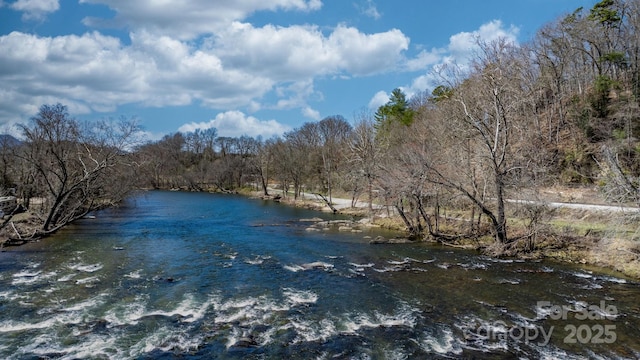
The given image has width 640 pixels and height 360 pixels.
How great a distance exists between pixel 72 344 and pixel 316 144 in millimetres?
82178

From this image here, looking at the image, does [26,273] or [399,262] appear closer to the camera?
[26,273]

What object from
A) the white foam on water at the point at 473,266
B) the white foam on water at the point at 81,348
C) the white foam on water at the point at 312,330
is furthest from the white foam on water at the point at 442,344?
the white foam on water at the point at 473,266

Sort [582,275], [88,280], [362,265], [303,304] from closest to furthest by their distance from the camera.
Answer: [303,304]
[88,280]
[582,275]
[362,265]

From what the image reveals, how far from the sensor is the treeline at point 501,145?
24594 mm

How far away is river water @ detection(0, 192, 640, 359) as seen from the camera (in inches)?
473

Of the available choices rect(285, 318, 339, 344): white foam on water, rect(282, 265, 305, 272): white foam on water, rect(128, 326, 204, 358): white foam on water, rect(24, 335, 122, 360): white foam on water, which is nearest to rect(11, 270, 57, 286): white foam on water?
rect(24, 335, 122, 360): white foam on water

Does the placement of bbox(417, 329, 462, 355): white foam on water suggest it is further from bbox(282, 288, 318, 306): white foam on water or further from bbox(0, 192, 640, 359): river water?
bbox(282, 288, 318, 306): white foam on water

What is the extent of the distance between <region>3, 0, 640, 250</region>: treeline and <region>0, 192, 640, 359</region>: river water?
4261 millimetres

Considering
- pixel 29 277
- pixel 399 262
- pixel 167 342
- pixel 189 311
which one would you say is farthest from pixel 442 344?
pixel 29 277

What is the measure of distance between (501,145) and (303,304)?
847 inches

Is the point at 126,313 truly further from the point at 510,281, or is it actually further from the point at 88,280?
the point at 510,281

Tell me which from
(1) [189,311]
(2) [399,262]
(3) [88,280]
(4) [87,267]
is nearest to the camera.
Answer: (1) [189,311]

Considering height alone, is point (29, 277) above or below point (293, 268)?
above

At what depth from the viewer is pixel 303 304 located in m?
15.7
